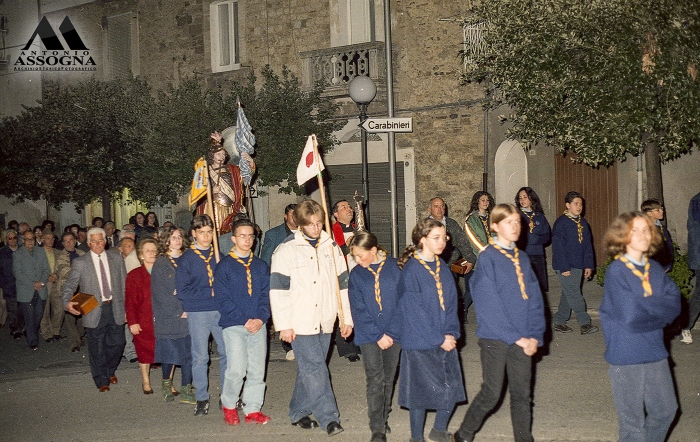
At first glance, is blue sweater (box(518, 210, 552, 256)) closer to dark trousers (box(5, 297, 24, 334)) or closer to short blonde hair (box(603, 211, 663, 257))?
short blonde hair (box(603, 211, 663, 257))

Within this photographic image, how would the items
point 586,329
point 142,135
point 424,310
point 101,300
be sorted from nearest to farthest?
point 424,310
point 101,300
point 586,329
point 142,135

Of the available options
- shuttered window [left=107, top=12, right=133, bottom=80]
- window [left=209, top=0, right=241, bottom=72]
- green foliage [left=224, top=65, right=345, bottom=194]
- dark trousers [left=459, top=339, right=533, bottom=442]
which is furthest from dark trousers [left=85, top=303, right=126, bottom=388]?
shuttered window [left=107, top=12, right=133, bottom=80]

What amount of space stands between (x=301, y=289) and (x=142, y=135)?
1440 cm

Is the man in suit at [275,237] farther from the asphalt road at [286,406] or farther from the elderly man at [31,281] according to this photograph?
the elderly man at [31,281]

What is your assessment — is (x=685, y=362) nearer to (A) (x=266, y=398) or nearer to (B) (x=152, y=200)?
(A) (x=266, y=398)

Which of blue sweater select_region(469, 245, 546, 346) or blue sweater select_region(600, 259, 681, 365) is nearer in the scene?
blue sweater select_region(600, 259, 681, 365)

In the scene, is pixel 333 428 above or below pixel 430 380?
below

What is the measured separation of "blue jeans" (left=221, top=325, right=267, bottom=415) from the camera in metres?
7.58

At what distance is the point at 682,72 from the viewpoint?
11.7m

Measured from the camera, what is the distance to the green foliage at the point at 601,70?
11.7 metres

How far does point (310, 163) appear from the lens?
28.2 ft

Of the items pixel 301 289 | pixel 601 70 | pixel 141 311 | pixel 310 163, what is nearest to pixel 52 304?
pixel 141 311

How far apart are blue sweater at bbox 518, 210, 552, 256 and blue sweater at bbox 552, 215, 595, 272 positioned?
0.49 m

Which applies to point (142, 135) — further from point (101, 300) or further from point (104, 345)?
point (104, 345)
